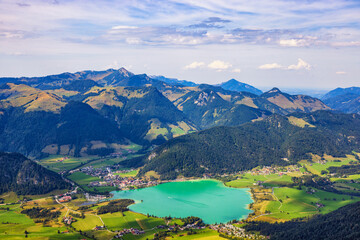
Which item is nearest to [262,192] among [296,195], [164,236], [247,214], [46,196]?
[296,195]

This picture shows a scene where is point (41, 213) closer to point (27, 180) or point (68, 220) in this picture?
point (68, 220)

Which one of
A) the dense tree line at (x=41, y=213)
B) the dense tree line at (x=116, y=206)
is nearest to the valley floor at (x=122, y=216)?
the dense tree line at (x=41, y=213)

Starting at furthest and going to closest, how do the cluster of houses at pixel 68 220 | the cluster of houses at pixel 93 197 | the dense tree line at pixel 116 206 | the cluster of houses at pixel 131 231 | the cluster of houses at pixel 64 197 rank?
the cluster of houses at pixel 93 197 < the cluster of houses at pixel 64 197 < the dense tree line at pixel 116 206 < the cluster of houses at pixel 68 220 < the cluster of houses at pixel 131 231

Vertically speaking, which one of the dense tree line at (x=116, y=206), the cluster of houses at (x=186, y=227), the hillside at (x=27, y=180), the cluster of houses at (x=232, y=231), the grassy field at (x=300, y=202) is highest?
the hillside at (x=27, y=180)

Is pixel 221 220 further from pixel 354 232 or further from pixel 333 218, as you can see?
pixel 354 232

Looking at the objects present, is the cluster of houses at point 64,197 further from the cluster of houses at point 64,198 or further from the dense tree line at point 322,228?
the dense tree line at point 322,228

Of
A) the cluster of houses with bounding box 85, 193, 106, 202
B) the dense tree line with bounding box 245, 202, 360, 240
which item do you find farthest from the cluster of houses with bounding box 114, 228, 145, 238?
the cluster of houses with bounding box 85, 193, 106, 202

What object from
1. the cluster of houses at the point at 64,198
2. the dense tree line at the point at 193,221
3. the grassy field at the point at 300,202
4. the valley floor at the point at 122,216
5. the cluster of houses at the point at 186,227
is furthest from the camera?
the cluster of houses at the point at 64,198

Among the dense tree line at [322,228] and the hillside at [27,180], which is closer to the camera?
the dense tree line at [322,228]
